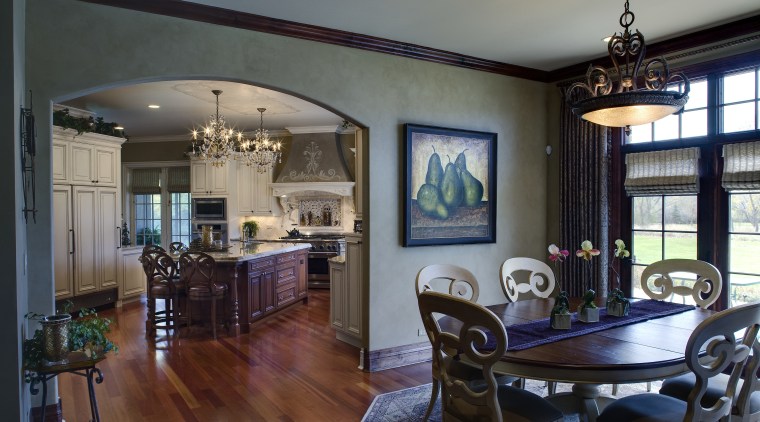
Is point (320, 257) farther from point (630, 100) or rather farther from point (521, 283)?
point (630, 100)

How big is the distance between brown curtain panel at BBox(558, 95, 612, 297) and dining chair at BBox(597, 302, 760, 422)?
2460 mm

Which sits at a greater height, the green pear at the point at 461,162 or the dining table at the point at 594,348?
the green pear at the point at 461,162

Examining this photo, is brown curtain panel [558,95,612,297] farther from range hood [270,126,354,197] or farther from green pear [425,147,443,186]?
range hood [270,126,354,197]

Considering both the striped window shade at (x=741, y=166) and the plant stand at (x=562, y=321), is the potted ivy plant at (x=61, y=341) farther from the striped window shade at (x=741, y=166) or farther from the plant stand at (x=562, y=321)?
the striped window shade at (x=741, y=166)

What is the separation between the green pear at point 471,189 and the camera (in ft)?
15.6

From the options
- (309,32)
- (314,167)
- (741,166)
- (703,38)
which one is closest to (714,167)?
(741,166)

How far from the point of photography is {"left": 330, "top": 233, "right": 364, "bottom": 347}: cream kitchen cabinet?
4.68 meters

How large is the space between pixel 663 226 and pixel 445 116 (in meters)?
2.24

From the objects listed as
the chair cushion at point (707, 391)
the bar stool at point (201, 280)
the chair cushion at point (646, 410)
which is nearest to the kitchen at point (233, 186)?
the bar stool at point (201, 280)

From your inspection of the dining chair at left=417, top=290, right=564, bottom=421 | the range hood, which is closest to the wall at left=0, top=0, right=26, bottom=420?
the dining chair at left=417, top=290, right=564, bottom=421

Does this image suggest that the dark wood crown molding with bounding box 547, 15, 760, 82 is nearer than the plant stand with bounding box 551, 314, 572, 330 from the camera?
No

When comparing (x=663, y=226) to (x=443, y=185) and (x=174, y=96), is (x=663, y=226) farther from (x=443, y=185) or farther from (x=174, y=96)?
(x=174, y=96)

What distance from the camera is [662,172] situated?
4344mm

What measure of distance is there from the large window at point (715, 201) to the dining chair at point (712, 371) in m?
2.00
